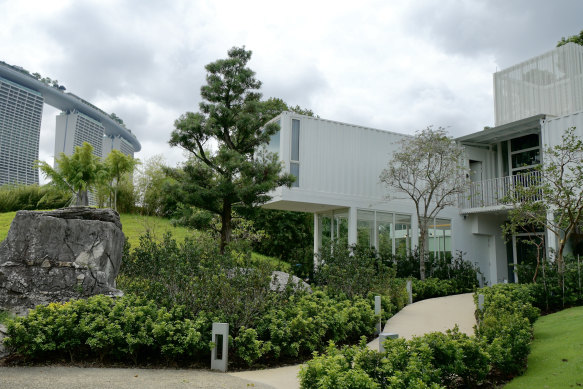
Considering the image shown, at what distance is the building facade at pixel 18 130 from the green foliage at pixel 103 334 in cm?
2893

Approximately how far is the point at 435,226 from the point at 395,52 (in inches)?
299

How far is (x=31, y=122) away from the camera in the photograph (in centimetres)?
3334

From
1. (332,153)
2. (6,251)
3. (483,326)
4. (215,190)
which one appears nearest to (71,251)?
(6,251)

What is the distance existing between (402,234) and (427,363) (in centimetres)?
1091

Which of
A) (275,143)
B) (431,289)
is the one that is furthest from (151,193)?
(431,289)

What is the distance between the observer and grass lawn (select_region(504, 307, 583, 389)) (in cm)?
422

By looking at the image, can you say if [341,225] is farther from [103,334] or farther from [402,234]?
[103,334]

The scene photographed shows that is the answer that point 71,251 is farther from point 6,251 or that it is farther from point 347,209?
point 347,209

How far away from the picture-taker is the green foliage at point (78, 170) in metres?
18.2

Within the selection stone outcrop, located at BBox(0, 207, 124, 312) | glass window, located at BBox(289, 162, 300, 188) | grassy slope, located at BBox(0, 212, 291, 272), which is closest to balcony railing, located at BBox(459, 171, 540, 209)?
glass window, located at BBox(289, 162, 300, 188)

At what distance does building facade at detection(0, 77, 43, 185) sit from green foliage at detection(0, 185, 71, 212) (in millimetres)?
9304

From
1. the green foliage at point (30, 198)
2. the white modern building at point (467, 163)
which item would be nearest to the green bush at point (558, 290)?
the white modern building at point (467, 163)

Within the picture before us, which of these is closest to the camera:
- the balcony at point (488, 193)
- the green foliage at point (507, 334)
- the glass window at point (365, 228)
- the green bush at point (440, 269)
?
the green foliage at point (507, 334)

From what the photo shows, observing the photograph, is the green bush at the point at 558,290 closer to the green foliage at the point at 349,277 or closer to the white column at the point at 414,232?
the green foliage at the point at 349,277
